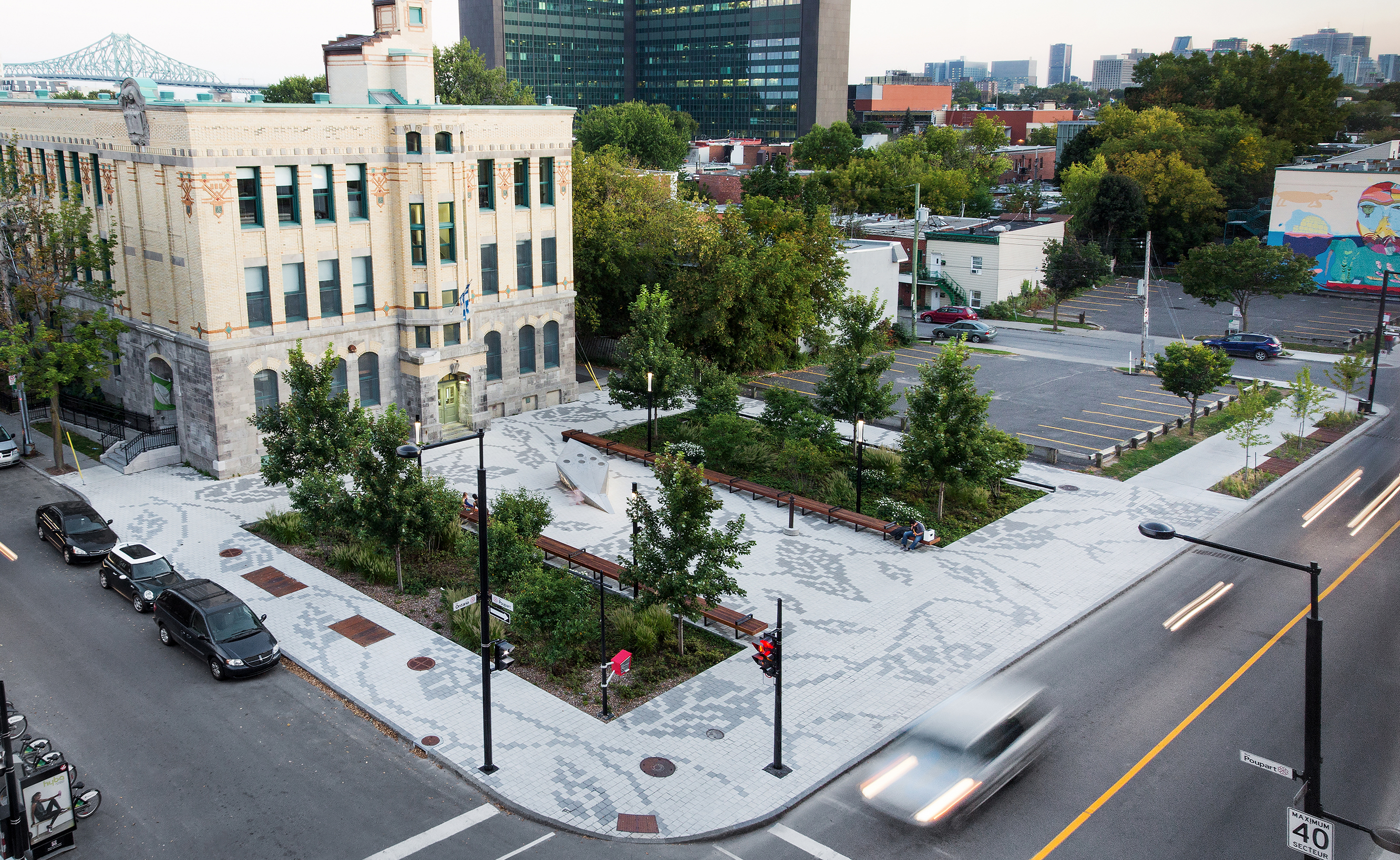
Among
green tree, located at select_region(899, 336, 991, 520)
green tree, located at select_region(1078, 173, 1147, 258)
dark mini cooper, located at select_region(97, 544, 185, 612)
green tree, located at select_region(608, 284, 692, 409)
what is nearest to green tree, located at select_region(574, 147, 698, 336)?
green tree, located at select_region(608, 284, 692, 409)

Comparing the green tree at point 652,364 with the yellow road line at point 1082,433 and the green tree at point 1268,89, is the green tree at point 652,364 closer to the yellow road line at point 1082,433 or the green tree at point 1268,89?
the yellow road line at point 1082,433

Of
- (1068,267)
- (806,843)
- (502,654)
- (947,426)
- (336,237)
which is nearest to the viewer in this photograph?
(806,843)

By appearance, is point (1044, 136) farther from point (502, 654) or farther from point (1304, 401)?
point (502, 654)

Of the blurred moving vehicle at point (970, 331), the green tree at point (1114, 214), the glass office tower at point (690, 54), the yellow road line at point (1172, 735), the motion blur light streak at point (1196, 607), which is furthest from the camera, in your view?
the glass office tower at point (690, 54)

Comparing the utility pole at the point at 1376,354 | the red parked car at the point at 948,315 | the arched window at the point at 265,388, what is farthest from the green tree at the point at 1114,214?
the arched window at the point at 265,388

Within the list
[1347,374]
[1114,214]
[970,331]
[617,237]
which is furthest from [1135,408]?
[1114,214]

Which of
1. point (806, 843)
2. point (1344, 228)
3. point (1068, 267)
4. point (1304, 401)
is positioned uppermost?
point (1344, 228)
